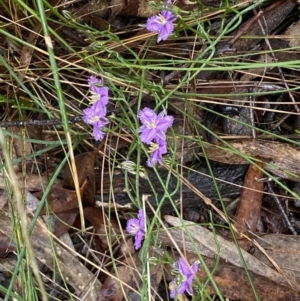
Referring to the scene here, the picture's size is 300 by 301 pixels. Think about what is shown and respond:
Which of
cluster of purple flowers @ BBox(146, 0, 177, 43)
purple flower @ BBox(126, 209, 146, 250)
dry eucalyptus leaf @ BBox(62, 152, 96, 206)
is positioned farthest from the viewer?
dry eucalyptus leaf @ BBox(62, 152, 96, 206)

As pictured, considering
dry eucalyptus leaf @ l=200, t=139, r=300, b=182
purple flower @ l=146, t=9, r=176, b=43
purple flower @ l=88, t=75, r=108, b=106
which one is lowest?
dry eucalyptus leaf @ l=200, t=139, r=300, b=182

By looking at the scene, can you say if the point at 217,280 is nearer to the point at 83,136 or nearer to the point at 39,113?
the point at 83,136

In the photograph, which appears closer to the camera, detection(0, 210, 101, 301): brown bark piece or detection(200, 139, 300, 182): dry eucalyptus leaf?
detection(200, 139, 300, 182): dry eucalyptus leaf

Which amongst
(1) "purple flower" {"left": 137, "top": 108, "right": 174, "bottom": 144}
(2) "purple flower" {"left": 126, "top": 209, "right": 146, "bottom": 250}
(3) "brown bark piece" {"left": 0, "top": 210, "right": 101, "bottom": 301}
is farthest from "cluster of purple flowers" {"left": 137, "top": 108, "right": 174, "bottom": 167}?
(3) "brown bark piece" {"left": 0, "top": 210, "right": 101, "bottom": 301}

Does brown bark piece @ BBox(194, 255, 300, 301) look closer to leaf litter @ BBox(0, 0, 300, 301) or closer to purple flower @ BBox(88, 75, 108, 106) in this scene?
leaf litter @ BBox(0, 0, 300, 301)

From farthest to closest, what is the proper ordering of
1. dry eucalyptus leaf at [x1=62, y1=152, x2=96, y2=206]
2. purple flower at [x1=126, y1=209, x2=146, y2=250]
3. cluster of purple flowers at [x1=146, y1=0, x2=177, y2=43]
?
dry eucalyptus leaf at [x1=62, y1=152, x2=96, y2=206] → purple flower at [x1=126, y1=209, x2=146, y2=250] → cluster of purple flowers at [x1=146, y1=0, x2=177, y2=43]

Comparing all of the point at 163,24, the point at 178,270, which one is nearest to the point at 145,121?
the point at 163,24

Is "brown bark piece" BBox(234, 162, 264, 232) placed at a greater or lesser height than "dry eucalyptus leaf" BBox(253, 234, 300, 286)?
greater
